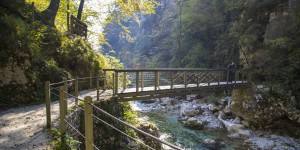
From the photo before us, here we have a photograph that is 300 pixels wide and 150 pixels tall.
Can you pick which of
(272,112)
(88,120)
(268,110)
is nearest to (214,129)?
(268,110)

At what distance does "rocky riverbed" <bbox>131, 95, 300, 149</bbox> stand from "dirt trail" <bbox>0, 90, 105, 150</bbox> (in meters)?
8.04

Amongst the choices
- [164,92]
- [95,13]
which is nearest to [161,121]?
[164,92]

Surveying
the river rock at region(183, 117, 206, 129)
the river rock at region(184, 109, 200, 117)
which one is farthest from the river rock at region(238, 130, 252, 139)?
the river rock at region(184, 109, 200, 117)

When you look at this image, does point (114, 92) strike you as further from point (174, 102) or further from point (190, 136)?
point (174, 102)

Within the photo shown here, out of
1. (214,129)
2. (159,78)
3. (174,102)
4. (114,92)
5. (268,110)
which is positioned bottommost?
(214,129)

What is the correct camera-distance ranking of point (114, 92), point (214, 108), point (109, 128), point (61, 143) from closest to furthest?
point (61, 143)
point (109, 128)
point (114, 92)
point (214, 108)

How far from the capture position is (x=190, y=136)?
1363 centimetres

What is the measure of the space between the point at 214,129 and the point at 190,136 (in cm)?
246

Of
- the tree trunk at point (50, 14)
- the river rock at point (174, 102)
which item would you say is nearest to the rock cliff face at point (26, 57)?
the tree trunk at point (50, 14)

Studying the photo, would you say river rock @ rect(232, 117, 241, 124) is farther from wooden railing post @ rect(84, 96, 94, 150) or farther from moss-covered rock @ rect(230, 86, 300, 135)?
wooden railing post @ rect(84, 96, 94, 150)

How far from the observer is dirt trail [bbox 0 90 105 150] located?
4395 mm

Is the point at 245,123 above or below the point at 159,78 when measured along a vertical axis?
below

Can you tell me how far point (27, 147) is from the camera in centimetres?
431

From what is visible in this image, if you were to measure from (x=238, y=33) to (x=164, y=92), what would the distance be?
13.6 meters
